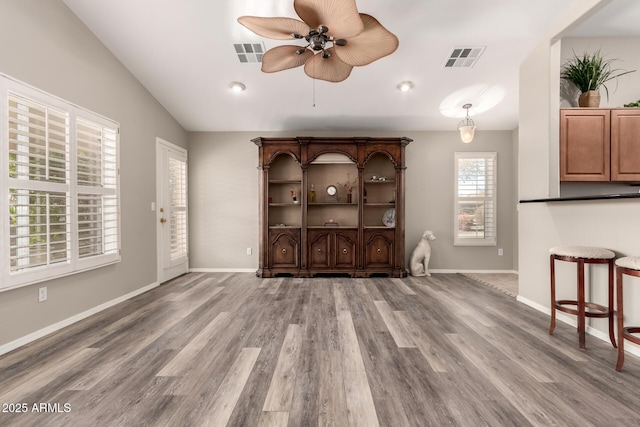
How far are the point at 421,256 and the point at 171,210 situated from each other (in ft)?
13.9

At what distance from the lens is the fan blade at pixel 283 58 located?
247cm

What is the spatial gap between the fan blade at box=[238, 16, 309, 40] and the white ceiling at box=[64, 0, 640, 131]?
1.03 m

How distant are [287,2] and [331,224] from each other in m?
3.32

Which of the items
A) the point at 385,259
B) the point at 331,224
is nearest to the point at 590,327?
the point at 385,259

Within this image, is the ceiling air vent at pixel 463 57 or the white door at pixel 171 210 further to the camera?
the white door at pixel 171 210

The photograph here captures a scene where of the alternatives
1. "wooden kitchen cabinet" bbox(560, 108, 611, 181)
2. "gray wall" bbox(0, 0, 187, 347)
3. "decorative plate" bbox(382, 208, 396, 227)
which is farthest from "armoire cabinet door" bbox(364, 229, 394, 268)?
"gray wall" bbox(0, 0, 187, 347)

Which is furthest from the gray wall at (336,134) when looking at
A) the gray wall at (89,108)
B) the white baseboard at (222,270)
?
the gray wall at (89,108)

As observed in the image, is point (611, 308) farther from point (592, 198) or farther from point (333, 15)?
point (333, 15)

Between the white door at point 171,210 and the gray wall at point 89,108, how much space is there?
0.15 metres

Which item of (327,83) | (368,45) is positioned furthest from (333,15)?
(327,83)

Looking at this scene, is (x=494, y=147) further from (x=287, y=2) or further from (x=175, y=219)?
(x=175, y=219)

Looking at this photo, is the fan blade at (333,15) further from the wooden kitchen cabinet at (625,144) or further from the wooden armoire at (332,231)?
the wooden kitchen cabinet at (625,144)

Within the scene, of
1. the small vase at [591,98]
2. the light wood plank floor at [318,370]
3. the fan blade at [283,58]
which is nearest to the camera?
the light wood plank floor at [318,370]

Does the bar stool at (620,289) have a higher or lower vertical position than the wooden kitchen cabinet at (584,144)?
lower
